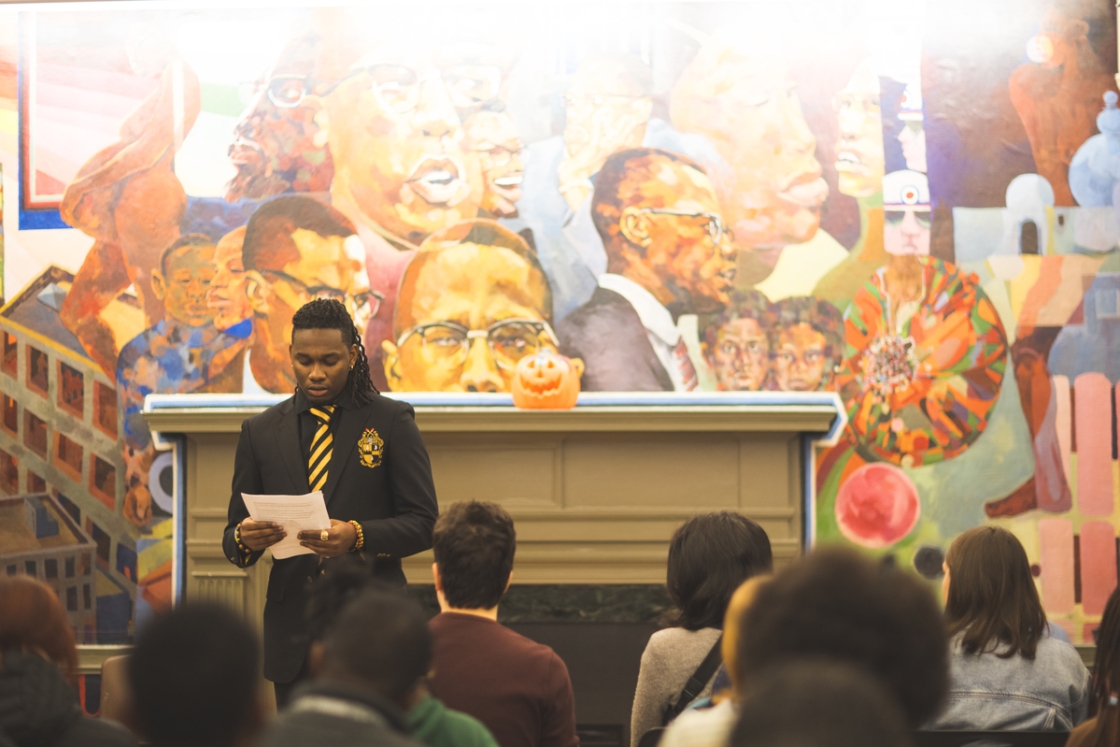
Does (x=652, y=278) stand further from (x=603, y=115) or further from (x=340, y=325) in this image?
(x=340, y=325)

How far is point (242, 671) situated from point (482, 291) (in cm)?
390

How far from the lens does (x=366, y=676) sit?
1328 millimetres

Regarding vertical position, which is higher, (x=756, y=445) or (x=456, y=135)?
(x=456, y=135)

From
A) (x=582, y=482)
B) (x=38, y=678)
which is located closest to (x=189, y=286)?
(x=582, y=482)

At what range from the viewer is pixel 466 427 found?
189 inches

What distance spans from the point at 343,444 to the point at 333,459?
5 cm

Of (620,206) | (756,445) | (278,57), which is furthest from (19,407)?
(756,445)

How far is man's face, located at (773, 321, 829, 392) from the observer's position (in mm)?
5094

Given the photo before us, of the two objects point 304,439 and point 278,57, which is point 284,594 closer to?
point 304,439

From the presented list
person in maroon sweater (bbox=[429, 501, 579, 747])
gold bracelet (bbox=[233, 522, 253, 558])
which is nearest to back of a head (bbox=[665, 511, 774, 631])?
person in maroon sweater (bbox=[429, 501, 579, 747])

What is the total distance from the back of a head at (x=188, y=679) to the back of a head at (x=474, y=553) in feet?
2.62

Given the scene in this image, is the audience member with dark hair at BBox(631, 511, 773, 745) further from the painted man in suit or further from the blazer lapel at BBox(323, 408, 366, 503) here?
the painted man in suit

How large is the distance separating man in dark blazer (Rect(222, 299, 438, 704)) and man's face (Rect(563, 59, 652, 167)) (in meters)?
2.62

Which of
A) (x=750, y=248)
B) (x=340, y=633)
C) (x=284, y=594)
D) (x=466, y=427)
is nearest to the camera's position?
(x=340, y=633)
